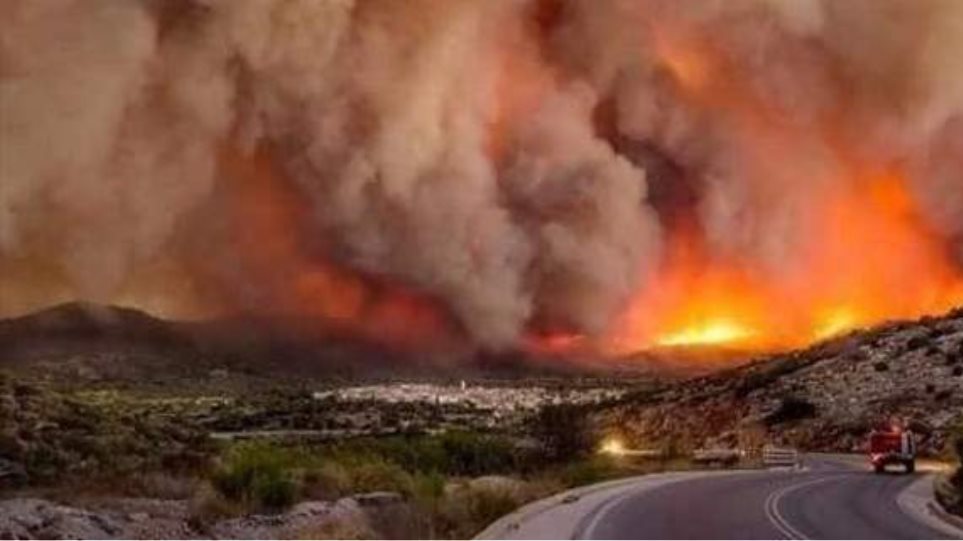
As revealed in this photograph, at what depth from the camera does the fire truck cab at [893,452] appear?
5000 cm

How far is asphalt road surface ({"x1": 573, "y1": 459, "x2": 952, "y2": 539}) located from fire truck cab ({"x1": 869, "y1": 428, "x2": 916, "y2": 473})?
6.67 m

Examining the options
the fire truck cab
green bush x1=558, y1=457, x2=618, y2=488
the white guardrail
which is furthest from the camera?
the white guardrail

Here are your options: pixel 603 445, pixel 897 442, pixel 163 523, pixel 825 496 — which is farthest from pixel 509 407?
pixel 163 523

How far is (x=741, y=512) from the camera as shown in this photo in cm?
3000

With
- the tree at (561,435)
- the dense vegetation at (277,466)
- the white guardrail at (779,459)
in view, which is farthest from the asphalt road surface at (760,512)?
the tree at (561,435)

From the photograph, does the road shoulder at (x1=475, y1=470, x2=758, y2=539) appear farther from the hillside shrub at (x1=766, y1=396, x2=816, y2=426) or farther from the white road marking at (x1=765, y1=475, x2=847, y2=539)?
the hillside shrub at (x1=766, y1=396, x2=816, y2=426)

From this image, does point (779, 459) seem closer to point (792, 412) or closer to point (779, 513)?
point (792, 412)

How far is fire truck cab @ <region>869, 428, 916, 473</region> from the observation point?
50000 millimetres

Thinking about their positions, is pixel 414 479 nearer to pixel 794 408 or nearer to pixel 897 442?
pixel 897 442

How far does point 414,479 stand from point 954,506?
12.9 metres

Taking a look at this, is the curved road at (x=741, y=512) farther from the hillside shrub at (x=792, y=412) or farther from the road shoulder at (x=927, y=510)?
the hillside shrub at (x=792, y=412)

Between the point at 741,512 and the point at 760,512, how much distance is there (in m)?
0.41

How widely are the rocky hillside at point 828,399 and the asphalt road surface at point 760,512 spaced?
90.2 feet

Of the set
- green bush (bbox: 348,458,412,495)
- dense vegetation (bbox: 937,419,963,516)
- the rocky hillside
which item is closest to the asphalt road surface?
dense vegetation (bbox: 937,419,963,516)
